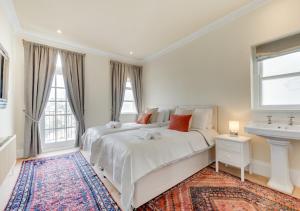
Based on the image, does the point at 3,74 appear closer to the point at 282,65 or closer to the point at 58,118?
the point at 58,118

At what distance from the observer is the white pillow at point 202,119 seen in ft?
9.43

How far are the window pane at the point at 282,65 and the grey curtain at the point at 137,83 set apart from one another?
11.8 feet

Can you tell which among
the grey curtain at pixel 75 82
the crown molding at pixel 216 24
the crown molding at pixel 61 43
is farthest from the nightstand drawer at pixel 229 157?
the crown molding at pixel 61 43

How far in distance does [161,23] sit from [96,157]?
2.85 m

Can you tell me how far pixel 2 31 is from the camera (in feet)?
7.80

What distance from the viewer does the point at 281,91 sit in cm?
233

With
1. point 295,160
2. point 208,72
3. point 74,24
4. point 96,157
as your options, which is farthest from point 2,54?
point 295,160

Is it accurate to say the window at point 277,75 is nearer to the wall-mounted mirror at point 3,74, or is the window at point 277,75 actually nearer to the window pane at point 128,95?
the window pane at point 128,95

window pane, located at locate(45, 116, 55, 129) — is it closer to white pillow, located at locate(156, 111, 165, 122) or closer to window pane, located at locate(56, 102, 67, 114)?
window pane, located at locate(56, 102, 67, 114)

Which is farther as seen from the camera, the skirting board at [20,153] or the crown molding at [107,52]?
the skirting board at [20,153]

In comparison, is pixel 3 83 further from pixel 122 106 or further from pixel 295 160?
pixel 295 160

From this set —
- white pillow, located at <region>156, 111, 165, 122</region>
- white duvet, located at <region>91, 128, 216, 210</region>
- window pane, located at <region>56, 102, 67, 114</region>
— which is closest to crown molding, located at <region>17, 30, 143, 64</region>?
window pane, located at <region>56, 102, 67, 114</region>

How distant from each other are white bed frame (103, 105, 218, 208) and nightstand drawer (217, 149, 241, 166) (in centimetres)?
28

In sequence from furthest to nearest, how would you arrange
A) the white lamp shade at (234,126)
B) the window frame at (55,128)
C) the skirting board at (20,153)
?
the window frame at (55,128) → the skirting board at (20,153) → the white lamp shade at (234,126)
